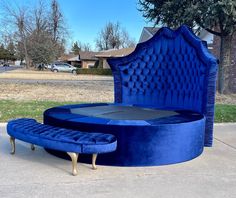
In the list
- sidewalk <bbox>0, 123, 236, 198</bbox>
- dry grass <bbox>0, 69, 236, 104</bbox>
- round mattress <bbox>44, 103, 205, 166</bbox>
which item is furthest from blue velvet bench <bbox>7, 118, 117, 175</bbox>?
dry grass <bbox>0, 69, 236, 104</bbox>

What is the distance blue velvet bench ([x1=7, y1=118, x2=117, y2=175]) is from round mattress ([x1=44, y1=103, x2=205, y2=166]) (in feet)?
0.85

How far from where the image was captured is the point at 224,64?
53.7 ft

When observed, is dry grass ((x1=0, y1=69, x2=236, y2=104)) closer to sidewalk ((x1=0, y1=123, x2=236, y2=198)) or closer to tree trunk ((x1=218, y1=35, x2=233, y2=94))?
tree trunk ((x1=218, y1=35, x2=233, y2=94))

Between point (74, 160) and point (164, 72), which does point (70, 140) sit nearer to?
point (74, 160)

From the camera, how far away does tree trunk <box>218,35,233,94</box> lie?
15984mm

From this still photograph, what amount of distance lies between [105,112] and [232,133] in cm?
346

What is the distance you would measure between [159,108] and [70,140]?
315cm

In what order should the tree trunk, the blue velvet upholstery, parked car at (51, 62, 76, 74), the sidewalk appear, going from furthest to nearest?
1. parked car at (51, 62, 76, 74)
2. the tree trunk
3. the blue velvet upholstery
4. the sidewalk

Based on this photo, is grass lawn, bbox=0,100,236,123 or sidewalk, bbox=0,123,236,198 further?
grass lawn, bbox=0,100,236,123

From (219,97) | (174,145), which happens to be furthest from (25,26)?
(174,145)

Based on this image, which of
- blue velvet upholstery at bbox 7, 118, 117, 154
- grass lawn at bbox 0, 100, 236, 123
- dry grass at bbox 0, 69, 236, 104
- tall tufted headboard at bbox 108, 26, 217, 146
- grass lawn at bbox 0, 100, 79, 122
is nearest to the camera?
blue velvet upholstery at bbox 7, 118, 117, 154

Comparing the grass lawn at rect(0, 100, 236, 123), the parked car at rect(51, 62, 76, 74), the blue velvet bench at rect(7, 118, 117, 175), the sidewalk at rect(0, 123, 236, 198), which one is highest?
the parked car at rect(51, 62, 76, 74)

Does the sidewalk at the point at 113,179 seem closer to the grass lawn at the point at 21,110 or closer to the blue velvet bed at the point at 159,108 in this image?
the blue velvet bed at the point at 159,108

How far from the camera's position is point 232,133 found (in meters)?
8.12
